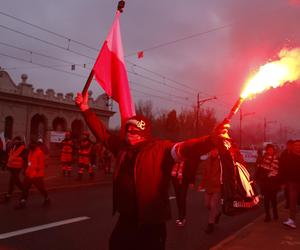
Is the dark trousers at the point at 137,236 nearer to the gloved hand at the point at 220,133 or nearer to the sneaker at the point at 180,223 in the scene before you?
the gloved hand at the point at 220,133

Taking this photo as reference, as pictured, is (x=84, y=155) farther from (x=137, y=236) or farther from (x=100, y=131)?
(x=137, y=236)

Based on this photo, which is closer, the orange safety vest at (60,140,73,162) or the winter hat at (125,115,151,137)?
the winter hat at (125,115,151,137)

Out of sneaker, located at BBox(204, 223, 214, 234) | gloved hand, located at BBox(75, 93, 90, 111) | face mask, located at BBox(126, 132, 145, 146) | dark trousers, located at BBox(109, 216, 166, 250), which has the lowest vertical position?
sneaker, located at BBox(204, 223, 214, 234)

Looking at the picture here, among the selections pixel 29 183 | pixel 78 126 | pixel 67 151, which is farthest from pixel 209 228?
pixel 78 126

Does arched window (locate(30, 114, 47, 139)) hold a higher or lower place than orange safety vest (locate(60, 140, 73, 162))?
higher

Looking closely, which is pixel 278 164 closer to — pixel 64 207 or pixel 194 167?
pixel 194 167

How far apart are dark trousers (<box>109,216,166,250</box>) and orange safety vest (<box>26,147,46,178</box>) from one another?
23.4 feet

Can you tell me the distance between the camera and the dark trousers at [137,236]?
11.7ft

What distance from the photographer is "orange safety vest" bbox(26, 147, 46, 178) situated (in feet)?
33.9

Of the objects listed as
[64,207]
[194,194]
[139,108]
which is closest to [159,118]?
[139,108]

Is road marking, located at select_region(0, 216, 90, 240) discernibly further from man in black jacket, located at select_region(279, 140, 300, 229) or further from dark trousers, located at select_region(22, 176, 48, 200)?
man in black jacket, located at select_region(279, 140, 300, 229)

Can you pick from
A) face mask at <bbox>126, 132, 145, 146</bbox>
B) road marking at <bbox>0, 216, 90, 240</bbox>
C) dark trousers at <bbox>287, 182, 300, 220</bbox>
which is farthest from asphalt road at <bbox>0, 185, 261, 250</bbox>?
face mask at <bbox>126, 132, 145, 146</bbox>

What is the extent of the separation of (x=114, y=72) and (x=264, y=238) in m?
3.92

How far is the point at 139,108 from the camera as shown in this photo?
67250 mm
